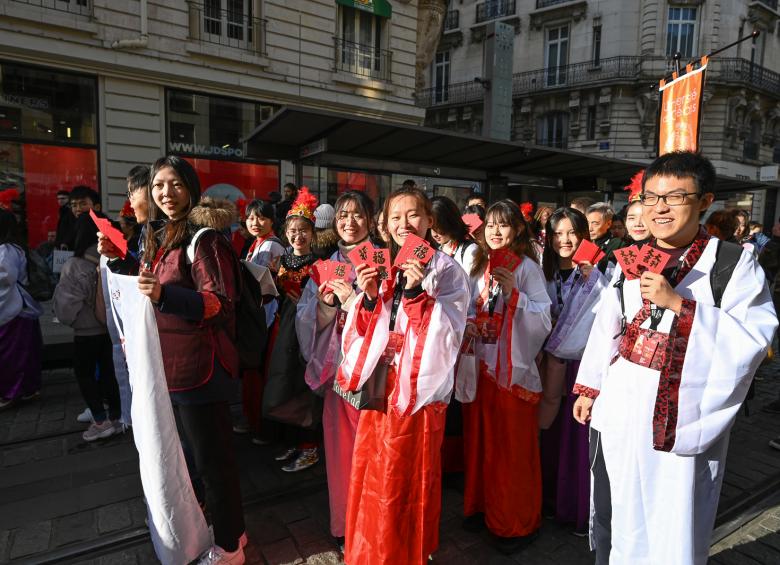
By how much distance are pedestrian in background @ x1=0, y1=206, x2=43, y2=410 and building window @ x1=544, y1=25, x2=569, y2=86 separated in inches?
1102

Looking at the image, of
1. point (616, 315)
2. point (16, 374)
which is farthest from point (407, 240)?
point (16, 374)

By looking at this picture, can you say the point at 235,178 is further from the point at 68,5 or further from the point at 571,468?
the point at 571,468

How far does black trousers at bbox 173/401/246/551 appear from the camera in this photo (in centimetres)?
231

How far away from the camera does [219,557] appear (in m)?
2.40

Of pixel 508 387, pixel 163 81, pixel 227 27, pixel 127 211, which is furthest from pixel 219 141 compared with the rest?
pixel 508 387

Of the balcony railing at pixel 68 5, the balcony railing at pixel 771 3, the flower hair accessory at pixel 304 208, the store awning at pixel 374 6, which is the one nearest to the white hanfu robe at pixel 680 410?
the flower hair accessory at pixel 304 208

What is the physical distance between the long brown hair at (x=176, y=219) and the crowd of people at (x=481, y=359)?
11 mm

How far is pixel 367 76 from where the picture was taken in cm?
1394

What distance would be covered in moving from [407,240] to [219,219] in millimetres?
1393

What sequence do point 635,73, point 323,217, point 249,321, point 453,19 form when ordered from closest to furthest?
1. point 249,321
2. point 323,217
3. point 635,73
4. point 453,19

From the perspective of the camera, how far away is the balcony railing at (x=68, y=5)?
366 inches

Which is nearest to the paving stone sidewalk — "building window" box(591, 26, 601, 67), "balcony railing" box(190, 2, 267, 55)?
"balcony railing" box(190, 2, 267, 55)

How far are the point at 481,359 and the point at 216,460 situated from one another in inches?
57.9

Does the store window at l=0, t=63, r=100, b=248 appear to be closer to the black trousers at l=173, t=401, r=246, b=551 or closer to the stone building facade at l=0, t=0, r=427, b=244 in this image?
the stone building facade at l=0, t=0, r=427, b=244
